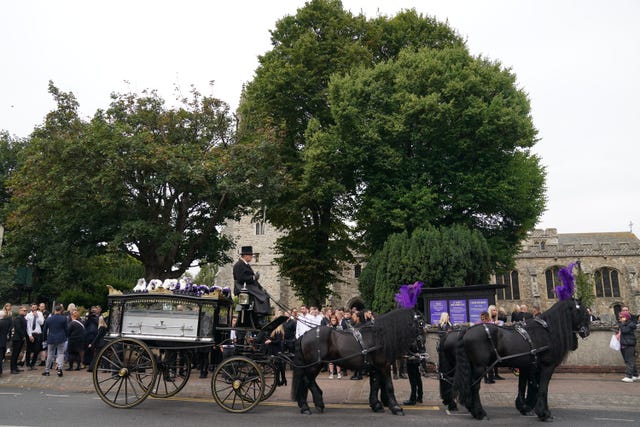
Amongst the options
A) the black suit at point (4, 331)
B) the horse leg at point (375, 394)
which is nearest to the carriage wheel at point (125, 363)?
the horse leg at point (375, 394)

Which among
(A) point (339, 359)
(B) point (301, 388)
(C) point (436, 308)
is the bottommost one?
(B) point (301, 388)

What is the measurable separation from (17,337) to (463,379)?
12851 mm

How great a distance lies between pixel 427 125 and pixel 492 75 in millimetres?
4286

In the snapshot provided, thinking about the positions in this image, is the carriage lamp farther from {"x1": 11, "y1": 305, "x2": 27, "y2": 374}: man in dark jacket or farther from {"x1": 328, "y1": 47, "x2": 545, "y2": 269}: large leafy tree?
{"x1": 328, "y1": 47, "x2": 545, "y2": 269}: large leafy tree

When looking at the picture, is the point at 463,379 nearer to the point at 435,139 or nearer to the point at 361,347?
the point at 361,347

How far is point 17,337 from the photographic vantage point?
1421cm

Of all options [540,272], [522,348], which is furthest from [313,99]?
[540,272]

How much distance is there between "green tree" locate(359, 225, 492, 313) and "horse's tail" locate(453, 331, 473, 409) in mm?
12229

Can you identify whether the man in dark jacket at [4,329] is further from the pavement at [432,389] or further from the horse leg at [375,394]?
the horse leg at [375,394]

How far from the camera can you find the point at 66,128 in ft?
62.5

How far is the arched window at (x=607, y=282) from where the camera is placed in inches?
1938

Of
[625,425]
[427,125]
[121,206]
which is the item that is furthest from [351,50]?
[625,425]

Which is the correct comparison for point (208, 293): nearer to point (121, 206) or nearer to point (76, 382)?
point (76, 382)

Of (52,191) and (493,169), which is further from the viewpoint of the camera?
(493,169)
